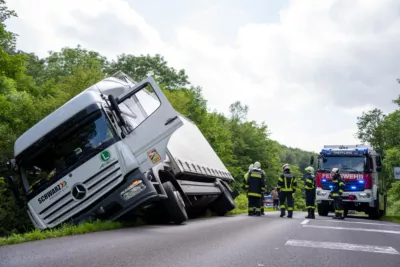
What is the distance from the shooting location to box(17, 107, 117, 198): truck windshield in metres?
8.05

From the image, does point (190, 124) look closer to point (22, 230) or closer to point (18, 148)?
point (22, 230)

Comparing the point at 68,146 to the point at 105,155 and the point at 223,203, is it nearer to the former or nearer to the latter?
the point at 105,155

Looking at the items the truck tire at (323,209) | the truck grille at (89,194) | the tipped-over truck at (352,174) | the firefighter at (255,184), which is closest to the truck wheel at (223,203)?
the firefighter at (255,184)

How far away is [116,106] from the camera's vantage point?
7988 mm

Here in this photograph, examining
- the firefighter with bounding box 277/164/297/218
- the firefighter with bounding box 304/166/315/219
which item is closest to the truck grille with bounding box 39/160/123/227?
the firefighter with bounding box 277/164/297/218

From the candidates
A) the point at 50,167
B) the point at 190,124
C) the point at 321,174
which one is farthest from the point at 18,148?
the point at 321,174

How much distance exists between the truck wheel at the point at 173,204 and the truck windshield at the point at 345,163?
34.0 ft

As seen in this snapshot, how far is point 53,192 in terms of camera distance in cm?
802

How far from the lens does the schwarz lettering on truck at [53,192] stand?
7977 mm

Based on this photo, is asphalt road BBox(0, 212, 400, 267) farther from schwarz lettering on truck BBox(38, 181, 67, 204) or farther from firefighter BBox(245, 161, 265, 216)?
firefighter BBox(245, 161, 265, 216)

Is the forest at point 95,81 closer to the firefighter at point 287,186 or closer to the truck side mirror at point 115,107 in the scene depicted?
the truck side mirror at point 115,107

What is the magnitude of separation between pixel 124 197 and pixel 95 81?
12.3 metres

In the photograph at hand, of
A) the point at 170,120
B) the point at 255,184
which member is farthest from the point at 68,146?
the point at 255,184

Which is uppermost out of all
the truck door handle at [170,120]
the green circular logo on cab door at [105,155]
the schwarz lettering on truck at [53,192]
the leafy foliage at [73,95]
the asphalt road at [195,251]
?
the leafy foliage at [73,95]
